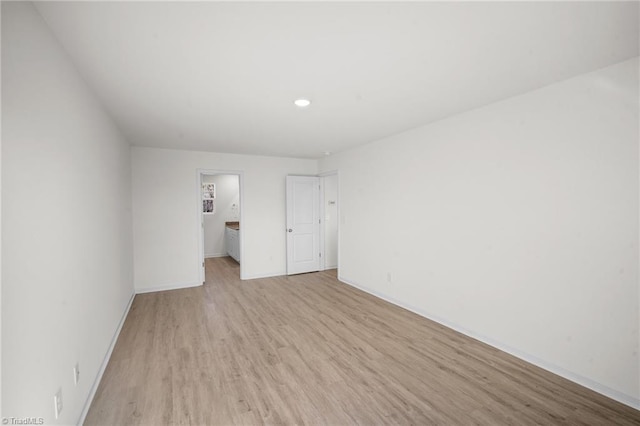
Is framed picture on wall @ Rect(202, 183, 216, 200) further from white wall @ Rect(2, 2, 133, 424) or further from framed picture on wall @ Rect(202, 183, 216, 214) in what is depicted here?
white wall @ Rect(2, 2, 133, 424)

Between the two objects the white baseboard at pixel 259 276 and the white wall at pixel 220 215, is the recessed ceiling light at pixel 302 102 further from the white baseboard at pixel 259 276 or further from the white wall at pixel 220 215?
the white wall at pixel 220 215

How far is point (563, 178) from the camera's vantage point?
2393 mm

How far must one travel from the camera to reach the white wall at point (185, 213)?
4.83 m

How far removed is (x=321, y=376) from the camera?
2.46m

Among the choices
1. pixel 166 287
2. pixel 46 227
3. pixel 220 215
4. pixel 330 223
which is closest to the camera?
pixel 46 227

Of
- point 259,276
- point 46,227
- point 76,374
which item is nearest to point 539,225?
point 46,227

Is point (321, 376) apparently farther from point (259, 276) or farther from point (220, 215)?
point (220, 215)

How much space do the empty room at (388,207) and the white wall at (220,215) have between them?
3873 millimetres

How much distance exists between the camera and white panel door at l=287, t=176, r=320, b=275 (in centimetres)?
595

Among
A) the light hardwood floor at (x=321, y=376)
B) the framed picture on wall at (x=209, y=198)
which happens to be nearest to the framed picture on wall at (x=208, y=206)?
the framed picture on wall at (x=209, y=198)

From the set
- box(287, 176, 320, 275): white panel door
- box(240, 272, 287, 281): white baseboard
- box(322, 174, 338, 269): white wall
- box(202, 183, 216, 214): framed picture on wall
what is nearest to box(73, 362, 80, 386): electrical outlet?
box(240, 272, 287, 281): white baseboard

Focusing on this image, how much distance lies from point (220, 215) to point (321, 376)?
669cm

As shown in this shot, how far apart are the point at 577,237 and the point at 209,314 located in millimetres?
3984

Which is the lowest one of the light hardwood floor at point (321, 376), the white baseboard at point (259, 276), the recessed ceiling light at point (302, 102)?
the light hardwood floor at point (321, 376)
